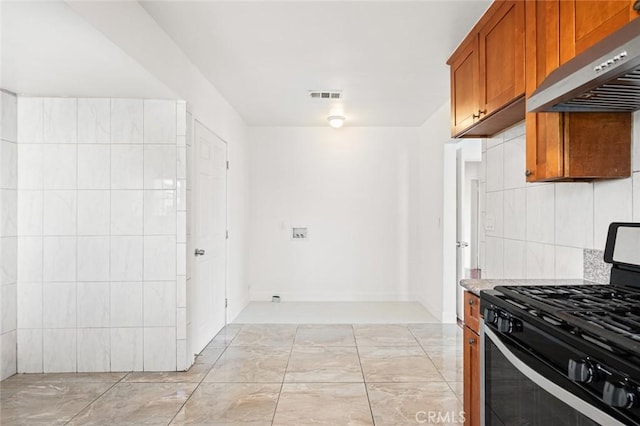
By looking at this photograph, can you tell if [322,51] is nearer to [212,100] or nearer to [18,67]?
[212,100]

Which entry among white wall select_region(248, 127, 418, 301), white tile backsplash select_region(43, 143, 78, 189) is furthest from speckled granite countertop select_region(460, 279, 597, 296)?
white wall select_region(248, 127, 418, 301)

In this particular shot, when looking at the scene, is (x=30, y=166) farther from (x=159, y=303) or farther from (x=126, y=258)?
(x=159, y=303)

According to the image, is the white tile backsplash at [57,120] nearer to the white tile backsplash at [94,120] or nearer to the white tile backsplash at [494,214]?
the white tile backsplash at [94,120]

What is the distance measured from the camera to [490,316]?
5.33ft

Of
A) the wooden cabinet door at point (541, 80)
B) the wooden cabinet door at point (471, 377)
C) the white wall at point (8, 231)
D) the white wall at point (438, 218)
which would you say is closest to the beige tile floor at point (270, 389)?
the white wall at point (8, 231)

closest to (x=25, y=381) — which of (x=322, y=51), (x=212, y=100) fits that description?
(x=212, y=100)

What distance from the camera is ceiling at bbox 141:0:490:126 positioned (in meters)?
2.49

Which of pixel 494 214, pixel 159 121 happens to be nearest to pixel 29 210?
pixel 159 121

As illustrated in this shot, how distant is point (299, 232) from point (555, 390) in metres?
5.03

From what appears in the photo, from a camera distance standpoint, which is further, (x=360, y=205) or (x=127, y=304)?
(x=360, y=205)

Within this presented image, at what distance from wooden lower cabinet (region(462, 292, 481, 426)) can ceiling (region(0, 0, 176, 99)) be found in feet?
7.71

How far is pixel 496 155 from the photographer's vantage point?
2988mm

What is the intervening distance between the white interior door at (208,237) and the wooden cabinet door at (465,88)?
7.20ft

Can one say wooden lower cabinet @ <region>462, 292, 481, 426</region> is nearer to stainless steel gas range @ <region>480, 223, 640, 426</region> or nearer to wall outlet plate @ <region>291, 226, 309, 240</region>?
stainless steel gas range @ <region>480, 223, 640, 426</region>
